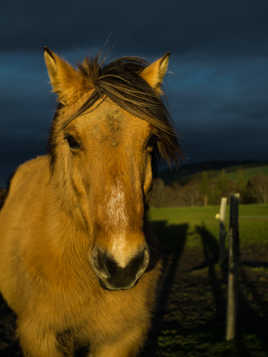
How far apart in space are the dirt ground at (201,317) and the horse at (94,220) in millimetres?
1044

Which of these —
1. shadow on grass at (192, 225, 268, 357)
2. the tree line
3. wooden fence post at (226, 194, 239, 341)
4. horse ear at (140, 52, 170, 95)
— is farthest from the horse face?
the tree line

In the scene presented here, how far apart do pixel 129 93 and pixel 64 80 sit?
2.11ft

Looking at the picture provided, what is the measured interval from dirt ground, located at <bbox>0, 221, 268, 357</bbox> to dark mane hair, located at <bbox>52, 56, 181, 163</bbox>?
217 centimetres

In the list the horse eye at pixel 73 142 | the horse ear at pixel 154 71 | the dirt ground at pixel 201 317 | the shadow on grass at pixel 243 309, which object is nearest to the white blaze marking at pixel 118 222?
the horse eye at pixel 73 142

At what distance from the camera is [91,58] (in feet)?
9.32

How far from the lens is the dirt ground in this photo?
472 centimetres

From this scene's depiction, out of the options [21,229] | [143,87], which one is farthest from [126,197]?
[21,229]

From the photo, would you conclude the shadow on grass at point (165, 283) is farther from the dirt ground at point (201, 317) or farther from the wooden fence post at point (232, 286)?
the wooden fence post at point (232, 286)

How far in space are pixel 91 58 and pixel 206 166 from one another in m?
190

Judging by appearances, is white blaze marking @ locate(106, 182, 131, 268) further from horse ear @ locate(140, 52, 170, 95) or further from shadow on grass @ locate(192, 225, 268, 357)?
shadow on grass @ locate(192, 225, 268, 357)

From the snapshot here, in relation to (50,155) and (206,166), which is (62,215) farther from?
(206,166)

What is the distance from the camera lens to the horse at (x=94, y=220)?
76.6 inches

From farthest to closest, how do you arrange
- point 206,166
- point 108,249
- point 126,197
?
point 206,166 < point 126,197 < point 108,249

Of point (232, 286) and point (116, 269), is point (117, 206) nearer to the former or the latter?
point (116, 269)
